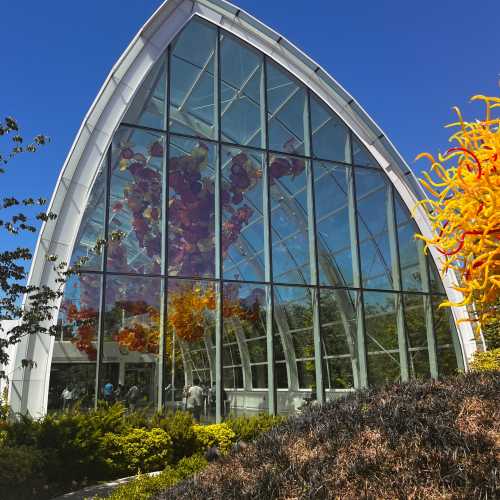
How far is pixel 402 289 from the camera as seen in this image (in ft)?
51.5

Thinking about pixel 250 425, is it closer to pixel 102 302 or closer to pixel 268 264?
pixel 102 302

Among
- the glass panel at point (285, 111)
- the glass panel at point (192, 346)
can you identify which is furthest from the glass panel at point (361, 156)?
the glass panel at point (192, 346)

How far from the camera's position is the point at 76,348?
11.5m

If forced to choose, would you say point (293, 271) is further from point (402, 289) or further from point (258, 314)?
point (402, 289)

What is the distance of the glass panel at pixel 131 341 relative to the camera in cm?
1161

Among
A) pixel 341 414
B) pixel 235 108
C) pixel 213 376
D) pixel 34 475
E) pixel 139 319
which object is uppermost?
pixel 235 108

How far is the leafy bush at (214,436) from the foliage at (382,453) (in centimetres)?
637

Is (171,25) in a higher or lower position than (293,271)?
higher

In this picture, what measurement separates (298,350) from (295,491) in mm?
10571

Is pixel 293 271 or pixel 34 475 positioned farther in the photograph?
pixel 293 271

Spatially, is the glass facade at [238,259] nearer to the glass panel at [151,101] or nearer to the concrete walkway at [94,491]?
the glass panel at [151,101]

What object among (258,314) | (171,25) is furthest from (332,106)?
(258,314)

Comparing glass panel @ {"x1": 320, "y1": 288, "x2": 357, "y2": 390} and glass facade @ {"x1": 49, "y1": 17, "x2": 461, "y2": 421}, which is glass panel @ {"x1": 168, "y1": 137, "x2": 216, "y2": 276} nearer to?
glass facade @ {"x1": 49, "y1": 17, "x2": 461, "y2": 421}

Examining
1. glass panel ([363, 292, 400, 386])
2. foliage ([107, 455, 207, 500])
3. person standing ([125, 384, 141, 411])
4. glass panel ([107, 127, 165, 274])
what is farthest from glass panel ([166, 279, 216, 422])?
foliage ([107, 455, 207, 500])
